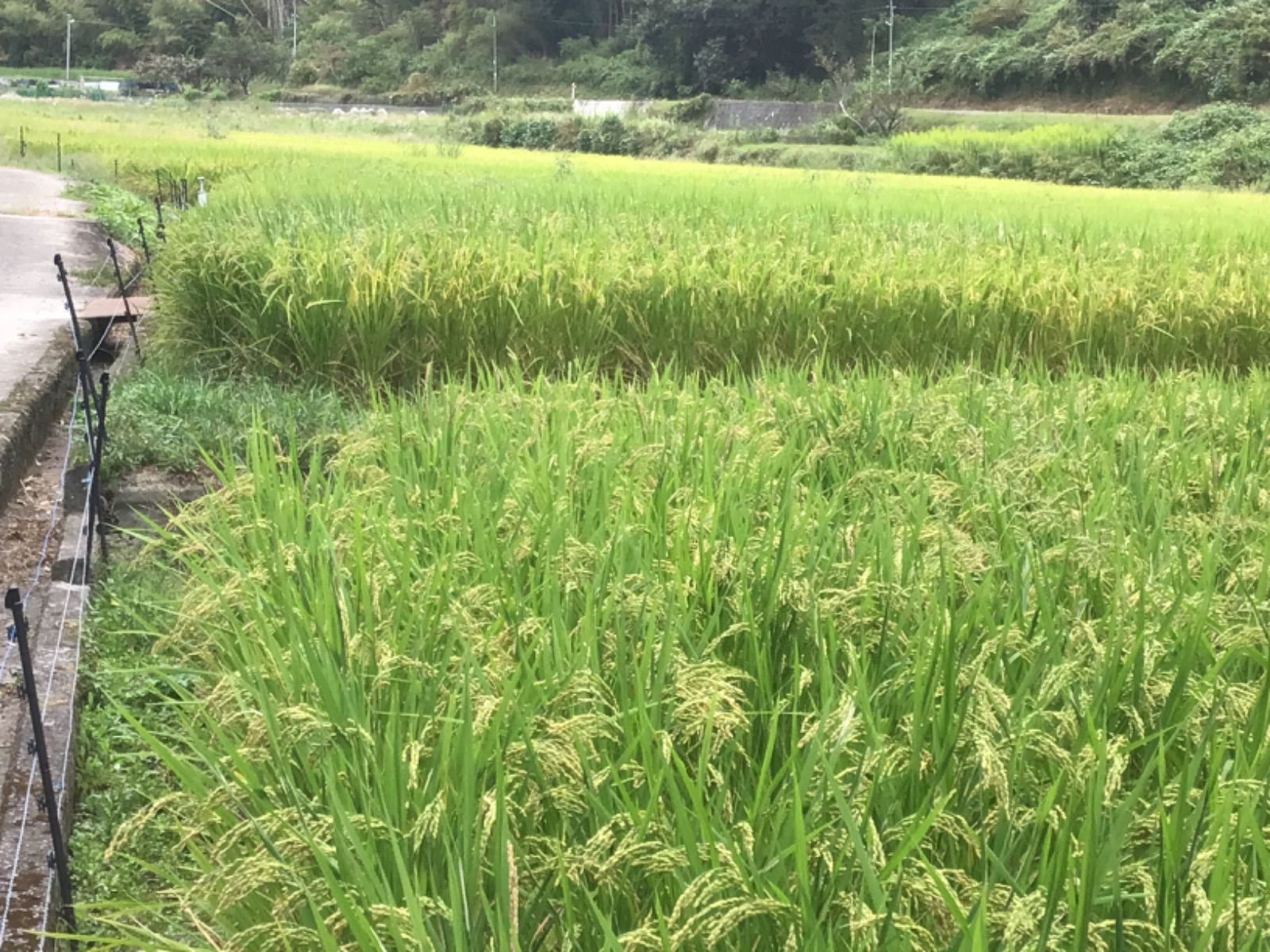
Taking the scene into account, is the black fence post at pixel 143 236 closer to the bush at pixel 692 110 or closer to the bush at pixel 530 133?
the bush at pixel 530 133

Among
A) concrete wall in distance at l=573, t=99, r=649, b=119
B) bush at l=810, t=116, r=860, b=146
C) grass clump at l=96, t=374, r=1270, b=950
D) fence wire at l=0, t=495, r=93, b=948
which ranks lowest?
fence wire at l=0, t=495, r=93, b=948

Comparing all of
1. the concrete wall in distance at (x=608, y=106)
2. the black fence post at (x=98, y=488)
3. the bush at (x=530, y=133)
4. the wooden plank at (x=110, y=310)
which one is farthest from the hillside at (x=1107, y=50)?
the black fence post at (x=98, y=488)

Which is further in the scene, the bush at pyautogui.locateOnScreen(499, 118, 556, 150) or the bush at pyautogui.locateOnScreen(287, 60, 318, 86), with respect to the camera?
the bush at pyautogui.locateOnScreen(287, 60, 318, 86)

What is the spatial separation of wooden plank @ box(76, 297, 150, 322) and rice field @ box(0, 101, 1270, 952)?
6.97 ft

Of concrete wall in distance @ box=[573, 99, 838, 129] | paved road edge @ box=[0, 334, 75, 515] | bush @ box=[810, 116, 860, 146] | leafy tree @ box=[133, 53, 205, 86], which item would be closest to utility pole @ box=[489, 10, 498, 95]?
leafy tree @ box=[133, 53, 205, 86]

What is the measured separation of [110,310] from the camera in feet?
19.4

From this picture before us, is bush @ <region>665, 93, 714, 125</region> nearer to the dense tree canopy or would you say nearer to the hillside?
the dense tree canopy

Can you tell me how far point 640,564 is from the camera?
1.95 meters

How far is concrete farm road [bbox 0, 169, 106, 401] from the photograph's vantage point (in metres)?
5.89

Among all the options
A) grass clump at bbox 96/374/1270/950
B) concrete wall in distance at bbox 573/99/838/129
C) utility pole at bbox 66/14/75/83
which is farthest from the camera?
utility pole at bbox 66/14/75/83

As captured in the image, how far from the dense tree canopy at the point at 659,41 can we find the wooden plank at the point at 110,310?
1144 inches

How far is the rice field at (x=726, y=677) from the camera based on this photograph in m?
1.15

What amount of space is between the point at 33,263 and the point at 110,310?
2.96 m

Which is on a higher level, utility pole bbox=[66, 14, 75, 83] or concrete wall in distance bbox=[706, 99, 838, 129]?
utility pole bbox=[66, 14, 75, 83]
